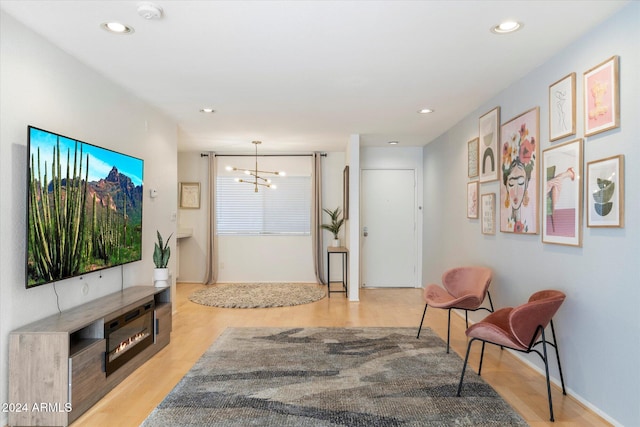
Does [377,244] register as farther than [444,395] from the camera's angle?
Yes

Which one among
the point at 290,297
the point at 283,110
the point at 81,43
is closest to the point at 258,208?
the point at 290,297

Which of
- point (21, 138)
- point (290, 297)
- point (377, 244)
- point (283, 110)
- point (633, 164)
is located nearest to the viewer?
point (633, 164)

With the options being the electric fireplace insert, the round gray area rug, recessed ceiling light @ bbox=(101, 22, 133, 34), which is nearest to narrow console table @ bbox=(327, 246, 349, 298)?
the round gray area rug

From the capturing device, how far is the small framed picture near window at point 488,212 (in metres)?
4.02

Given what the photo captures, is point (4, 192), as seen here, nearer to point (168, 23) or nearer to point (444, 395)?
point (168, 23)

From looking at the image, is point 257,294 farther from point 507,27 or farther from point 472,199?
point 507,27

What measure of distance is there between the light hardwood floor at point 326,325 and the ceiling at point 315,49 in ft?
7.69

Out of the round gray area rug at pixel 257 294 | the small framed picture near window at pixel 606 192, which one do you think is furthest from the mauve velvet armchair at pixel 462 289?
the round gray area rug at pixel 257 294

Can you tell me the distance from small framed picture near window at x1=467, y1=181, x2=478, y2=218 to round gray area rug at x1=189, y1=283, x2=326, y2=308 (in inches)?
103

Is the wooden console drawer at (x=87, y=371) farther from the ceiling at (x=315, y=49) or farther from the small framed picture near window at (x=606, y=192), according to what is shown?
the small framed picture near window at (x=606, y=192)

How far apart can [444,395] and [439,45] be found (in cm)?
245

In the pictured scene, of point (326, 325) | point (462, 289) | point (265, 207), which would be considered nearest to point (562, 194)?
point (462, 289)

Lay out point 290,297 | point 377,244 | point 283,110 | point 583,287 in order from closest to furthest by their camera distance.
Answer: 1. point 583,287
2. point 283,110
3. point 290,297
4. point 377,244

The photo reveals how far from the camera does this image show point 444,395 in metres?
2.73
